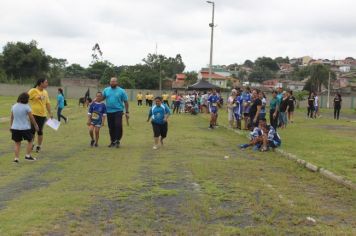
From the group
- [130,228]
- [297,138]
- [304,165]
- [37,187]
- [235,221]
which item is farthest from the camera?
[297,138]

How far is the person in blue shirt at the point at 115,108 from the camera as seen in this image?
46.4 feet

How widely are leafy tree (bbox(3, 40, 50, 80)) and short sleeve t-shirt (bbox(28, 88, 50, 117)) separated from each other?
69893mm

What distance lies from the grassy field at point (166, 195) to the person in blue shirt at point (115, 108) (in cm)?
96

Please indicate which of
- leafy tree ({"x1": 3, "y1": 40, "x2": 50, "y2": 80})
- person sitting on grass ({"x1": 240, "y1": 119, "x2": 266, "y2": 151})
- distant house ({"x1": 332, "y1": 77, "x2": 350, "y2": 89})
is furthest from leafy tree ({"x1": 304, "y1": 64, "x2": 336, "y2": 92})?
person sitting on grass ({"x1": 240, "y1": 119, "x2": 266, "y2": 151})

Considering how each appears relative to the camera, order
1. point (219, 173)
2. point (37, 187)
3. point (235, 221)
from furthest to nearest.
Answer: point (219, 173), point (37, 187), point (235, 221)

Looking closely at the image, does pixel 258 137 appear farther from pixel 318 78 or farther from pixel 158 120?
pixel 318 78

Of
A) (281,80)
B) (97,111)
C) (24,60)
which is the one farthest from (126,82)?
(97,111)

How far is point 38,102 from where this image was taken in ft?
41.8

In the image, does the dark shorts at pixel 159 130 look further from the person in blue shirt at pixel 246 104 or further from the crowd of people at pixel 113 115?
the person in blue shirt at pixel 246 104

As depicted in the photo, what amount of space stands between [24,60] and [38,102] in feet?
234

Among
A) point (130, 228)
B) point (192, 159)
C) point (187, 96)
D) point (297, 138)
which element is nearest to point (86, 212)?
point (130, 228)

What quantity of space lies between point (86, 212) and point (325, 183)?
462 centimetres

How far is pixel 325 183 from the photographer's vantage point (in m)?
9.51

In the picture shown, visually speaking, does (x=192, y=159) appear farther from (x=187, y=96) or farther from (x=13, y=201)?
(x=187, y=96)
